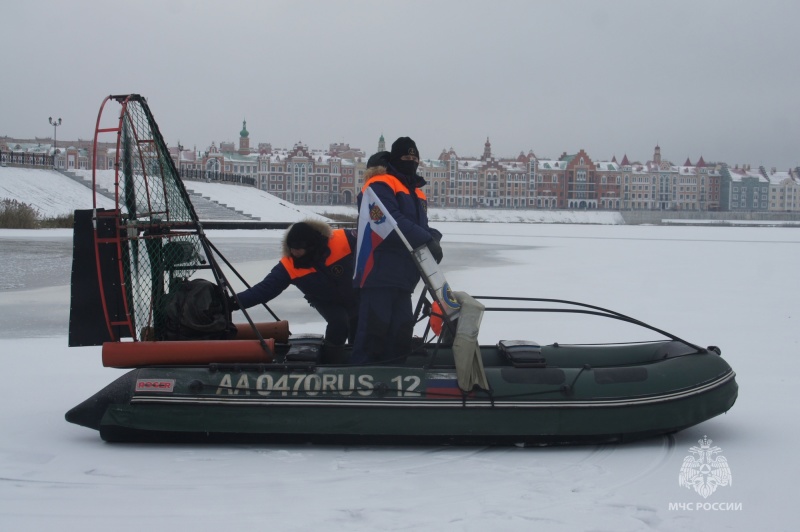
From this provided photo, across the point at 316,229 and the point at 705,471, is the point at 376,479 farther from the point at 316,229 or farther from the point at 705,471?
the point at 316,229

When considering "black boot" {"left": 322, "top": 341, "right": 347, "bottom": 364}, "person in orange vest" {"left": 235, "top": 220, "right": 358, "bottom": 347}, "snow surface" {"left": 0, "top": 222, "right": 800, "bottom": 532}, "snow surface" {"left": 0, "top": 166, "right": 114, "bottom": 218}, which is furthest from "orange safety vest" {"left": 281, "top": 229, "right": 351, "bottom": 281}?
"snow surface" {"left": 0, "top": 166, "right": 114, "bottom": 218}

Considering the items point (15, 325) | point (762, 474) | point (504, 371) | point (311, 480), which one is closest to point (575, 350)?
point (504, 371)

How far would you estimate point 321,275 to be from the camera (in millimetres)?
5871

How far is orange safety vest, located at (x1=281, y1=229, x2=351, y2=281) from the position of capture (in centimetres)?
579

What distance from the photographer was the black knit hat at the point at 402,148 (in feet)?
17.4

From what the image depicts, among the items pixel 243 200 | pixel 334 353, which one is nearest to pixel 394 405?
pixel 334 353

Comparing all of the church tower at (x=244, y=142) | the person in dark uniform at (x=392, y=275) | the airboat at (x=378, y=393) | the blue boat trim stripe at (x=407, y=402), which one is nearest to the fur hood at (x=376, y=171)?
the person in dark uniform at (x=392, y=275)

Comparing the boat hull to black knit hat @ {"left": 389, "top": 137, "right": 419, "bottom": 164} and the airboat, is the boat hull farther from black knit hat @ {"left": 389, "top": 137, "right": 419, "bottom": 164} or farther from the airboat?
black knit hat @ {"left": 389, "top": 137, "right": 419, "bottom": 164}

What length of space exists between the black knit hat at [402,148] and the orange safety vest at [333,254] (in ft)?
2.53

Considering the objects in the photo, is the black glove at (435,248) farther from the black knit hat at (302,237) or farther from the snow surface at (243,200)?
the snow surface at (243,200)

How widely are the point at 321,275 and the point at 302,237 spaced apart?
34 centimetres

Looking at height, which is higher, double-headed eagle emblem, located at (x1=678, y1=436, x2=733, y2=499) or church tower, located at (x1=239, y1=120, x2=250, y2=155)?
church tower, located at (x1=239, y1=120, x2=250, y2=155)

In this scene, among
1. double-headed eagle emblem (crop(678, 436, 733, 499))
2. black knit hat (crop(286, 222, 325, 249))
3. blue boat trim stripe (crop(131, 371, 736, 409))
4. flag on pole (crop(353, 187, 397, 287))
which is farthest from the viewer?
black knit hat (crop(286, 222, 325, 249))

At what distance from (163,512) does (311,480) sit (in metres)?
0.76
